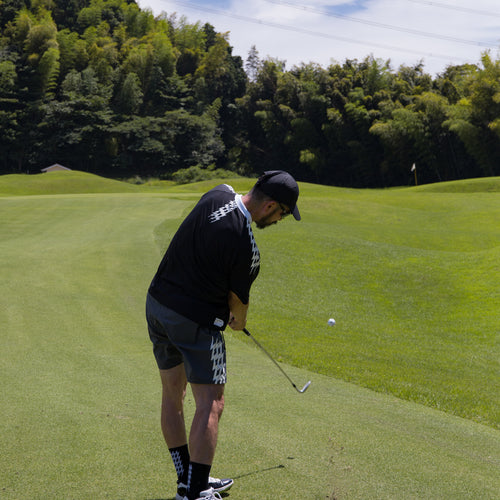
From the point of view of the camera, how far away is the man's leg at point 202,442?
305 cm

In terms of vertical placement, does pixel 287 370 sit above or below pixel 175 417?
below

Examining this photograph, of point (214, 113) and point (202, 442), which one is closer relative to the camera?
point (202, 442)

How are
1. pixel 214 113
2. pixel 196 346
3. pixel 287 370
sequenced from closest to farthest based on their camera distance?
pixel 196 346, pixel 287 370, pixel 214 113

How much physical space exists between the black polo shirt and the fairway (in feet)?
3.71

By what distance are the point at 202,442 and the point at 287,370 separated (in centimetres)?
449

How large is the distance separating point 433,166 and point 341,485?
57.5 meters

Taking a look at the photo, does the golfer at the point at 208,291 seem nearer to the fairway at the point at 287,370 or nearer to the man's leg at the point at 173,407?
the man's leg at the point at 173,407

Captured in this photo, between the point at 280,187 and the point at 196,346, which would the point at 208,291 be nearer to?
the point at 196,346

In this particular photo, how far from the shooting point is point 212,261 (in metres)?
3.11

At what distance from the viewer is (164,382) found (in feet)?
11.4

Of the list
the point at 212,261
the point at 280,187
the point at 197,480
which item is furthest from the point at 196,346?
the point at 280,187

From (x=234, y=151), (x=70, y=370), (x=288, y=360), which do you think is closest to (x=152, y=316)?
(x=70, y=370)

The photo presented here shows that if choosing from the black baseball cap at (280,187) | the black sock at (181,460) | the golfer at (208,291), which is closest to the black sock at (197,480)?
the golfer at (208,291)

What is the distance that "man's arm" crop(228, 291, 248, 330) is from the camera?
128 inches
